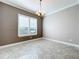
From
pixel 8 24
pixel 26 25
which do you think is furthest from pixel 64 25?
pixel 8 24

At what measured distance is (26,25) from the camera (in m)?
4.81

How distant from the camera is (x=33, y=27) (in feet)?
17.8

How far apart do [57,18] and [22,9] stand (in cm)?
292

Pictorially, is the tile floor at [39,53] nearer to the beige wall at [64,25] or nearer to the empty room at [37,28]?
the empty room at [37,28]

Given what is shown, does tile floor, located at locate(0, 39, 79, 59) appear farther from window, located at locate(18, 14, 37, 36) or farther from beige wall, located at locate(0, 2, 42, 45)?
window, located at locate(18, 14, 37, 36)

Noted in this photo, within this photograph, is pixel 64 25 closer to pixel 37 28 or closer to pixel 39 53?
pixel 37 28

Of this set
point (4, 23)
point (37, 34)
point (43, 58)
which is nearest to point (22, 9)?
point (4, 23)

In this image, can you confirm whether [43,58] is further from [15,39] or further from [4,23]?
[4,23]

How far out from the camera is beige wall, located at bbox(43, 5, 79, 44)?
3.55 metres

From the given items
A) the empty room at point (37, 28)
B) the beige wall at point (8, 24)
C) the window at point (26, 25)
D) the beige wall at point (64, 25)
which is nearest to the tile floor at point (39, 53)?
the empty room at point (37, 28)

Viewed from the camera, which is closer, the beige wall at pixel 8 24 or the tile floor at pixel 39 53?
the tile floor at pixel 39 53

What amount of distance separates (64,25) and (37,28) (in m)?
2.55

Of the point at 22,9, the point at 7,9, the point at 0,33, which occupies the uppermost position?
the point at 22,9

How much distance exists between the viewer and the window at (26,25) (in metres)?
4.26
